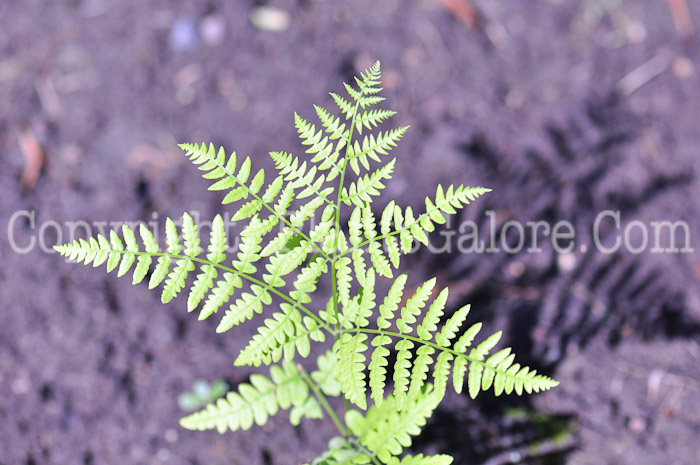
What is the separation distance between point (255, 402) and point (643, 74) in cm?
254

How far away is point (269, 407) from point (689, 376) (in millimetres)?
1704

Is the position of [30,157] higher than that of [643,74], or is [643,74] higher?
[643,74]

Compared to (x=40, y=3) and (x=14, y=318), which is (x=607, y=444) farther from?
(x=40, y=3)

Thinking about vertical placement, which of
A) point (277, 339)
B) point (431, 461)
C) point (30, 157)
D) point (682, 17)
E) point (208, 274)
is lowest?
point (431, 461)

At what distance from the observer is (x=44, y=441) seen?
2262 mm

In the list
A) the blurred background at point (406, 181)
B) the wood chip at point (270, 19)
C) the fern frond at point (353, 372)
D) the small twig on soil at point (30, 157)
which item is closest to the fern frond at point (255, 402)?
the fern frond at point (353, 372)

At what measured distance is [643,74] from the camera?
9.86 feet

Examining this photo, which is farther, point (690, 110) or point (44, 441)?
point (690, 110)

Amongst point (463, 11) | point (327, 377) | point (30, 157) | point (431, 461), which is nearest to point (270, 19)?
point (463, 11)

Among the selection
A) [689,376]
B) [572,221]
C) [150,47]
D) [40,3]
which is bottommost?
[689,376]

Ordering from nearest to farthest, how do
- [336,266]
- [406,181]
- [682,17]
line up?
[336,266] < [406,181] < [682,17]

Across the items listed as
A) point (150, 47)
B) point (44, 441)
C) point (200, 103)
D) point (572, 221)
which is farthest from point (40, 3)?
point (572, 221)

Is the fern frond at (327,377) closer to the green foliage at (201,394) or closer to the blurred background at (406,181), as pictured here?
the blurred background at (406,181)

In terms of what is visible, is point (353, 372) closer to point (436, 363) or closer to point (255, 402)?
point (436, 363)
